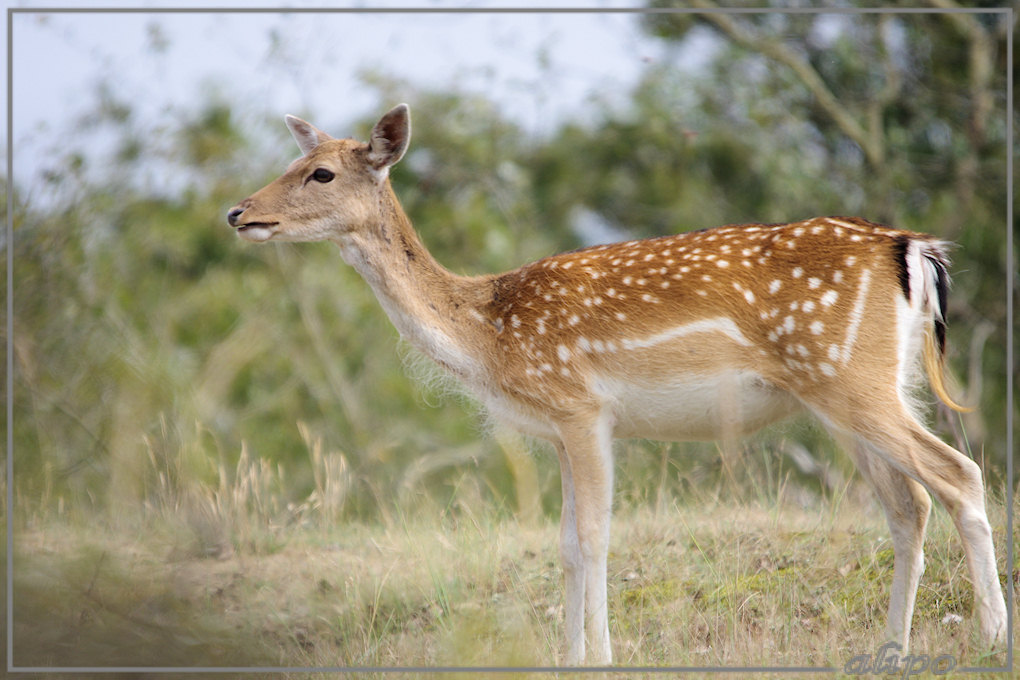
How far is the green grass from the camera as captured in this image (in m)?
3.99

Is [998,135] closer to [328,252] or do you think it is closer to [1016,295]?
[1016,295]

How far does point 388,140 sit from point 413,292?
0.61 meters

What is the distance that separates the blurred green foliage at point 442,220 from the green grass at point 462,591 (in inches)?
39.1

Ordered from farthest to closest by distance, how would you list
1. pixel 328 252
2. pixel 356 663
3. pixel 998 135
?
pixel 328 252, pixel 998 135, pixel 356 663

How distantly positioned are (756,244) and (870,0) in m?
Answer: 5.92

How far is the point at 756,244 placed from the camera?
155 inches

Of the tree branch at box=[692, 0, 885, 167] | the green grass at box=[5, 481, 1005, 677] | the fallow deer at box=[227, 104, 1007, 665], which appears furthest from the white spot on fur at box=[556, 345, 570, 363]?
the tree branch at box=[692, 0, 885, 167]

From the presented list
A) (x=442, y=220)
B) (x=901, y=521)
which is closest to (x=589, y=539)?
(x=901, y=521)

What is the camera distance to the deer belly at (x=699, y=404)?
12.5ft

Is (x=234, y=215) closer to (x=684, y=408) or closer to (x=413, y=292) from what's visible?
(x=413, y=292)

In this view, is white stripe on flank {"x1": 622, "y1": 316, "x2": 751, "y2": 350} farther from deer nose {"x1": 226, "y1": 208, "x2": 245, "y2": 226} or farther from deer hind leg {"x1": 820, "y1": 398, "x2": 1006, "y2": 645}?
deer nose {"x1": 226, "y1": 208, "x2": 245, "y2": 226}

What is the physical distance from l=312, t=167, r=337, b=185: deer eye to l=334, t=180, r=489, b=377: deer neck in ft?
0.68

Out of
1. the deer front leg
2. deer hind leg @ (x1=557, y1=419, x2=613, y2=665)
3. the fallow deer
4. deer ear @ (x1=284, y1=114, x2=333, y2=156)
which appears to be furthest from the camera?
deer ear @ (x1=284, y1=114, x2=333, y2=156)

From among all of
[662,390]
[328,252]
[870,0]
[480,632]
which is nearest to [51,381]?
[328,252]
